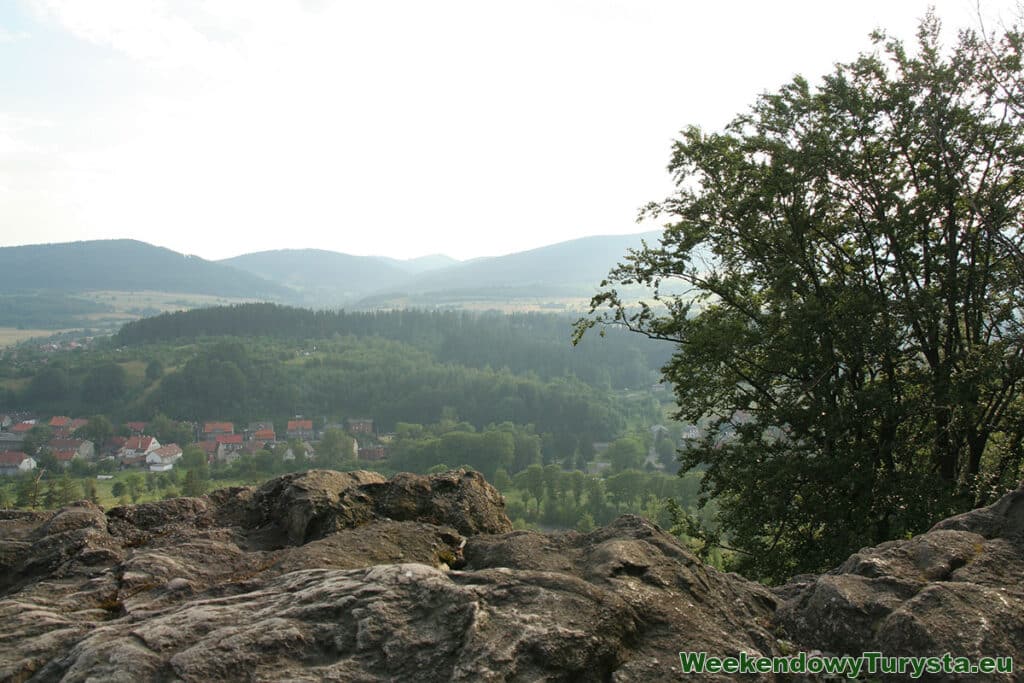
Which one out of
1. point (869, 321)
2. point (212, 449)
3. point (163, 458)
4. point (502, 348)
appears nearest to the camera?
point (869, 321)

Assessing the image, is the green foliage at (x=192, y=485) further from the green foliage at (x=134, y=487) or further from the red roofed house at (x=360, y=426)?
the red roofed house at (x=360, y=426)

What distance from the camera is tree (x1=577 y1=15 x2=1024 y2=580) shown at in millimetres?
13227

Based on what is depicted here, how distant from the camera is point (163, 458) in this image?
359 ft

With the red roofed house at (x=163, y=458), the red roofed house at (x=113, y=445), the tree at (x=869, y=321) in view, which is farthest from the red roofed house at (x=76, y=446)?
the tree at (x=869, y=321)

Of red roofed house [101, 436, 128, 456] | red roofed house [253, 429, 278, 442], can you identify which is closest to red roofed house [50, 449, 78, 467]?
red roofed house [101, 436, 128, 456]

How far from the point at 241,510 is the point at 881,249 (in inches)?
574

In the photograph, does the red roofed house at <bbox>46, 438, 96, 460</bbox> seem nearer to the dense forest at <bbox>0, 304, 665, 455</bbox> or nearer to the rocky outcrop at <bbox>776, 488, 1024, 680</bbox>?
the dense forest at <bbox>0, 304, 665, 455</bbox>

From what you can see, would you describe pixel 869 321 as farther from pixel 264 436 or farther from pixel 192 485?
pixel 264 436

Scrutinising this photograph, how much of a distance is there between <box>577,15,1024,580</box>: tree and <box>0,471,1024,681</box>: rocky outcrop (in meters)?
6.85

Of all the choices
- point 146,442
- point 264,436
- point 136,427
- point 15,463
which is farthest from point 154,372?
point 15,463

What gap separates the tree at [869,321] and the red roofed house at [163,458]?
107m

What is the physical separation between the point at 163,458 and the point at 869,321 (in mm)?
115971

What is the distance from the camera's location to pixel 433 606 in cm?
495

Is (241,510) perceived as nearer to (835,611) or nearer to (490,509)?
(490,509)
